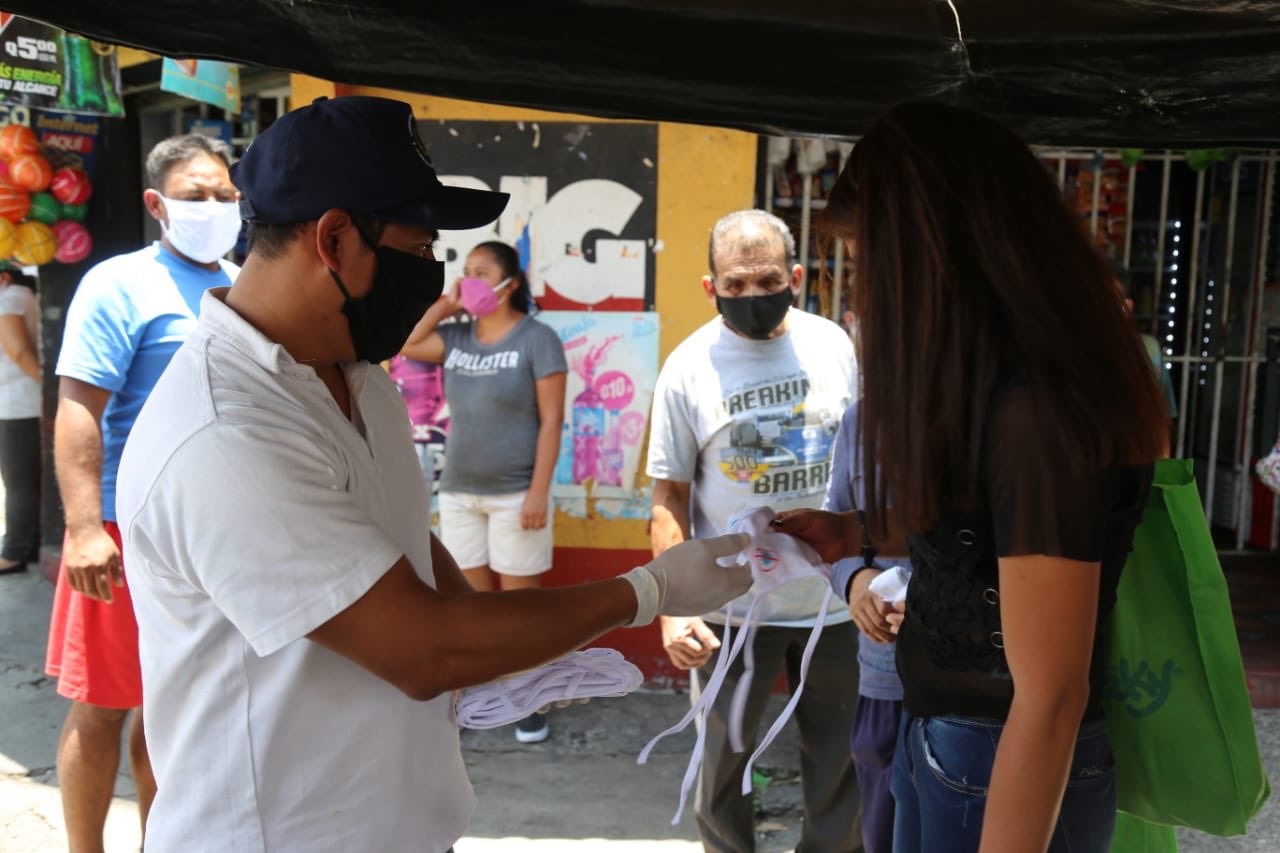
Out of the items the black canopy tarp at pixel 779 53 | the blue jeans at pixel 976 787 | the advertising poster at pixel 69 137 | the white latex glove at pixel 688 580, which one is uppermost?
the advertising poster at pixel 69 137

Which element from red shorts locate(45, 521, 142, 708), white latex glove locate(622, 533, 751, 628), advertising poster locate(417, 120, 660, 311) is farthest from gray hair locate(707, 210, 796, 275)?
red shorts locate(45, 521, 142, 708)

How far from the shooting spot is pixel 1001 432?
1.56 metres

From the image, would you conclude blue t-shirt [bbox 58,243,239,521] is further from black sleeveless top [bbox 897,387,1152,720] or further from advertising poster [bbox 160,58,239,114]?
black sleeveless top [bbox 897,387,1152,720]

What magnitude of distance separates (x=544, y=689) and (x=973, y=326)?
0.92 metres

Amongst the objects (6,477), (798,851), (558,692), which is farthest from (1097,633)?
(6,477)

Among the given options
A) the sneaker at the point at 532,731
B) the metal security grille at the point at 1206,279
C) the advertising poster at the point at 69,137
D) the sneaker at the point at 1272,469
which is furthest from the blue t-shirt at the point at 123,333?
the sneaker at the point at 1272,469

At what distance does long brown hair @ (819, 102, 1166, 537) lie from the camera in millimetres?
Answer: 1551

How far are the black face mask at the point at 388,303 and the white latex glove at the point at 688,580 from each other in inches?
21.2

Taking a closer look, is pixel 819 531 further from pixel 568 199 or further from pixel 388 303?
pixel 568 199

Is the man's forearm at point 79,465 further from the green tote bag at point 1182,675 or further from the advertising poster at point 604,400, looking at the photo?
the green tote bag at point 1182,675

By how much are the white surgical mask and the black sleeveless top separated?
255 centimetres

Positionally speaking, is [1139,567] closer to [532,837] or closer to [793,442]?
[793,442]

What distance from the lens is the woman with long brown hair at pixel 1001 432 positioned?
1.54 m

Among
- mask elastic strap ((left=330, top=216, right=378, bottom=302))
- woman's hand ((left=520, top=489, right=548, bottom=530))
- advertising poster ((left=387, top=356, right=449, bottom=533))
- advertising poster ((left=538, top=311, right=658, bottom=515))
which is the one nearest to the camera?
mask elastic strap ((left=330, top=216, right=378, bottom=302))
